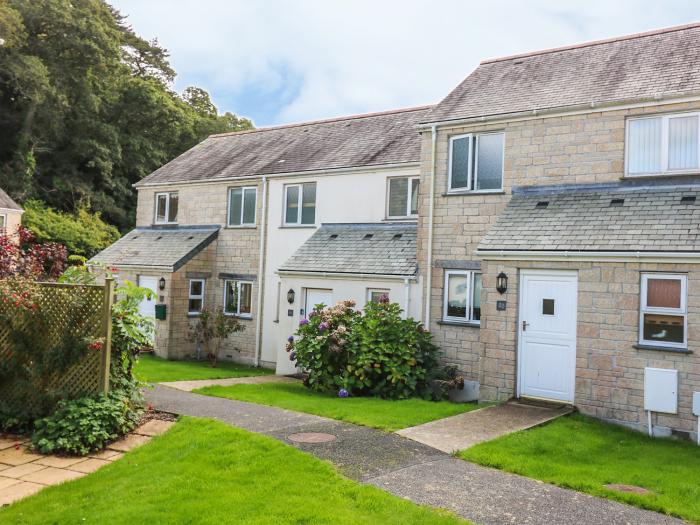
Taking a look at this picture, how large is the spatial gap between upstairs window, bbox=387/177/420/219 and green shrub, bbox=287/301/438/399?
4020 millimetres

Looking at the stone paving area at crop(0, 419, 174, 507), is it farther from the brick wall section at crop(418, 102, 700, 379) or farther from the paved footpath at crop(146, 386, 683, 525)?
the brick wall section at crop(418, 102, 700, 379)

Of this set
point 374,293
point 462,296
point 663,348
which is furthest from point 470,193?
point 663,348

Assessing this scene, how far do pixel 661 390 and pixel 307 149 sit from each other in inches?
549

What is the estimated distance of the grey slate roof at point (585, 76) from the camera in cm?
1248

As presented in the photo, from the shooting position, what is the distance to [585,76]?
13836 millimetres

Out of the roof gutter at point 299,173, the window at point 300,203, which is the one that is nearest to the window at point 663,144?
the roof gutter at point 299,173

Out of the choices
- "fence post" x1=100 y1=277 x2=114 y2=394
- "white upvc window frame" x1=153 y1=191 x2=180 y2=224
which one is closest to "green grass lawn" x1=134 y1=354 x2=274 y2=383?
"fence post" x1=100 y1=277 x2=114 y2=394

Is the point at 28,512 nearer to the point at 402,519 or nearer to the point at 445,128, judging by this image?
the point at 402,519

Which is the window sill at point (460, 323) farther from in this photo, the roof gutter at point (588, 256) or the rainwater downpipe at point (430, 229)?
the roof gutter at point (588, 256)

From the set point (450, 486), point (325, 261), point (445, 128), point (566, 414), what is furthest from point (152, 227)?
point (450, 486)

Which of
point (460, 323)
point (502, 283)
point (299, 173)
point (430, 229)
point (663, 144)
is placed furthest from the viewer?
point (299, 173)

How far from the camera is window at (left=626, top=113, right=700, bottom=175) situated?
38.1ft

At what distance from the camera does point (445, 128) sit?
1439 centimetres

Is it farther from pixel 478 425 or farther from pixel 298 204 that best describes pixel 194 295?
pixel 478 425
